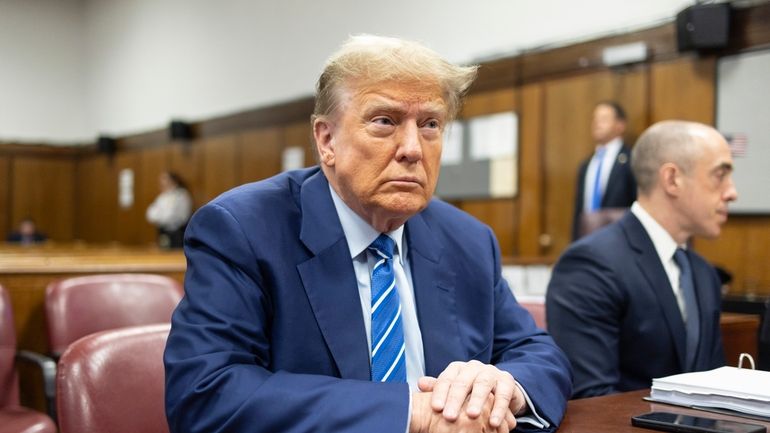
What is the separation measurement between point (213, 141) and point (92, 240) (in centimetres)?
491

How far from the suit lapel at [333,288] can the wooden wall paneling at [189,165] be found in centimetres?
1100

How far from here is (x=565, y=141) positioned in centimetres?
753

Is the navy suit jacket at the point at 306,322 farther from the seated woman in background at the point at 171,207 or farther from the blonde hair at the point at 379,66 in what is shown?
the seated woman in background at the point at 171,207

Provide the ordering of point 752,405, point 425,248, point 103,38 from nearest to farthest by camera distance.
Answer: point 752,405 → point 425,248 → point 103,38

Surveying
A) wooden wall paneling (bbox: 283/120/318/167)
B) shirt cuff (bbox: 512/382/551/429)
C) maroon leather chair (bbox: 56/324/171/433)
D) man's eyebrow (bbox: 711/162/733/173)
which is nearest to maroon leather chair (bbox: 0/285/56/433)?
maroon leather chair (bbox: 56/324/171/433)

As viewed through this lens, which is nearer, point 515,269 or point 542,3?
point 515,269

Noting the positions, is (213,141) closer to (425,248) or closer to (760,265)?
(760,265)

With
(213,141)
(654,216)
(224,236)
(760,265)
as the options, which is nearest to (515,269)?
(760,265)

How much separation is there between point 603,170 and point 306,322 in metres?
5.55

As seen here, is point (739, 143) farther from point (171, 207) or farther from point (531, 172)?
point (171, 207)

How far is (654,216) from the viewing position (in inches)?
109

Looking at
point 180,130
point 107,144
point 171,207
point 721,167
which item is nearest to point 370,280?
point 721,167

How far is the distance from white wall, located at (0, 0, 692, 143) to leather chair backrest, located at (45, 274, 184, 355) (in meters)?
4.80

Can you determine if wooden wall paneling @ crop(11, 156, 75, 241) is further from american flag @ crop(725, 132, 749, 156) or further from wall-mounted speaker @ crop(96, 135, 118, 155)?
american flag @ crop(725, 132, 749, 156)
